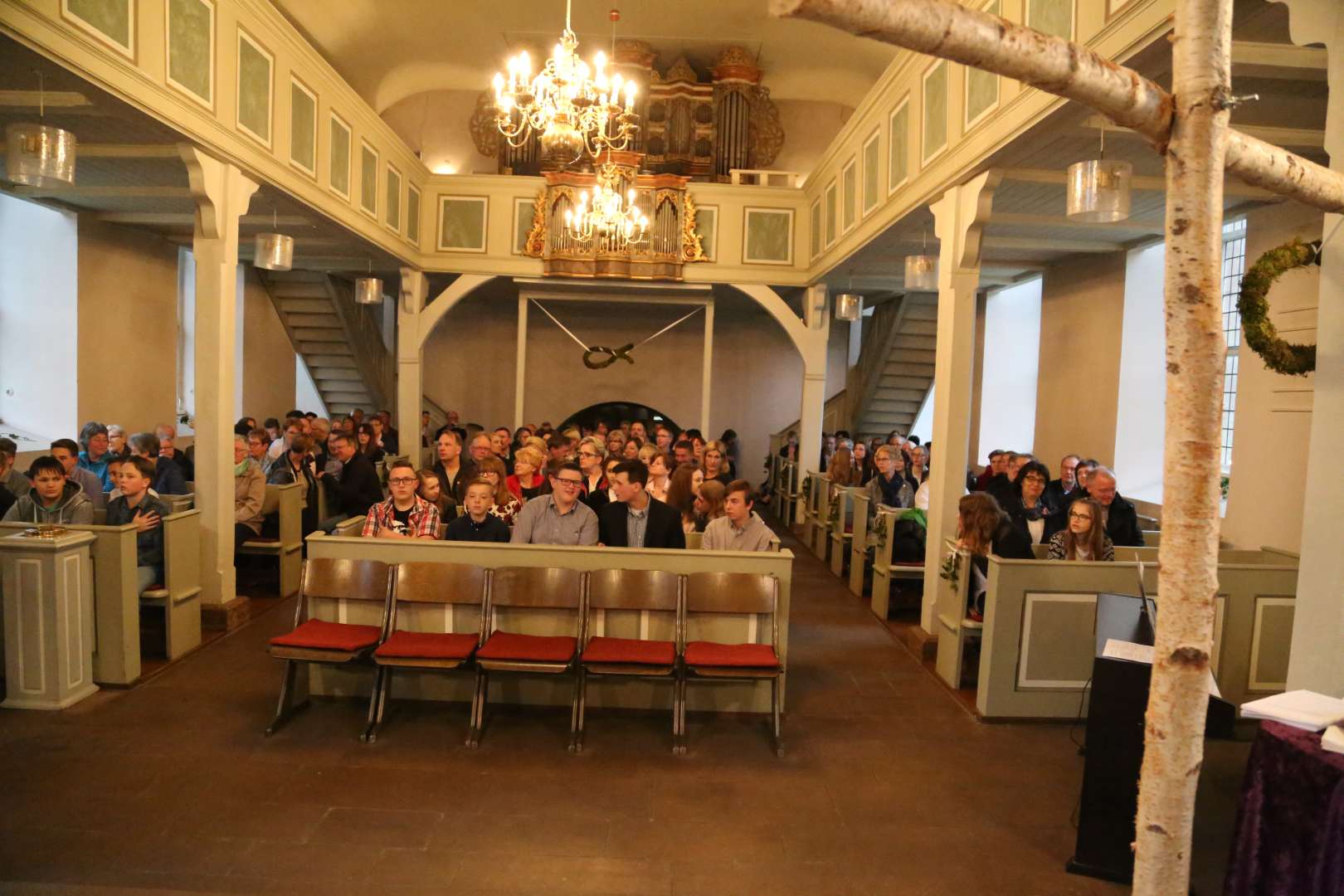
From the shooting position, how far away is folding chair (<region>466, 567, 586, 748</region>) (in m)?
4.41

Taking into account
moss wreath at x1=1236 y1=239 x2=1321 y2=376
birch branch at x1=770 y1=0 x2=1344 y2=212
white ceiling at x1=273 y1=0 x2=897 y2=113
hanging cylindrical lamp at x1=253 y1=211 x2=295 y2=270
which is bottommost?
moss wreath at x1=1236 y1=239 x2=1321 y2=376

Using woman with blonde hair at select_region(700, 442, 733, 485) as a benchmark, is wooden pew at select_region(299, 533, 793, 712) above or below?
below

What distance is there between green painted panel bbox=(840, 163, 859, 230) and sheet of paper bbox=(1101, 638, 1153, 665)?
594cm

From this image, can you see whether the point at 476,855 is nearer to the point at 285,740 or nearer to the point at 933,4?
the point at 285,740

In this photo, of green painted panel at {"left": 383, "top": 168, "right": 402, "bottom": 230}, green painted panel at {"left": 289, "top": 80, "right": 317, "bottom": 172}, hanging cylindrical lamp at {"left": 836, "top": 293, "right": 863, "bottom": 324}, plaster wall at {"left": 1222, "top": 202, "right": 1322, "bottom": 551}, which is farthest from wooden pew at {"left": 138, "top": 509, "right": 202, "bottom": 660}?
plaster wall at {"left": 1222, "top": 202, "right": 1322, "bottom": 551}

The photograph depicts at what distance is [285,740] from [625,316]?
11.6 m

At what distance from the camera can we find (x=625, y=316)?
15.4m

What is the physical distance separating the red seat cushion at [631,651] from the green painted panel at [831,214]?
20.2ft

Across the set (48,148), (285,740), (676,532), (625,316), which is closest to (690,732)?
(676,532)

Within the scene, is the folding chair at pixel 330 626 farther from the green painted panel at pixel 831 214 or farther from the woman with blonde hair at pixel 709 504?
the green painted panel at pixel 831 214

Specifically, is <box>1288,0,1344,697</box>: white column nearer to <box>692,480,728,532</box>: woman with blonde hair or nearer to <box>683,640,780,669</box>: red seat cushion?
<box>683,640,780,669</box>: red seat cushion

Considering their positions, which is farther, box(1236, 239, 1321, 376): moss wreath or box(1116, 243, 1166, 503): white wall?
box(1116, 243, 1166, 503): white wall

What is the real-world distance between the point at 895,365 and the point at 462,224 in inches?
290

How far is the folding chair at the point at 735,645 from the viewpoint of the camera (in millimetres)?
4371
